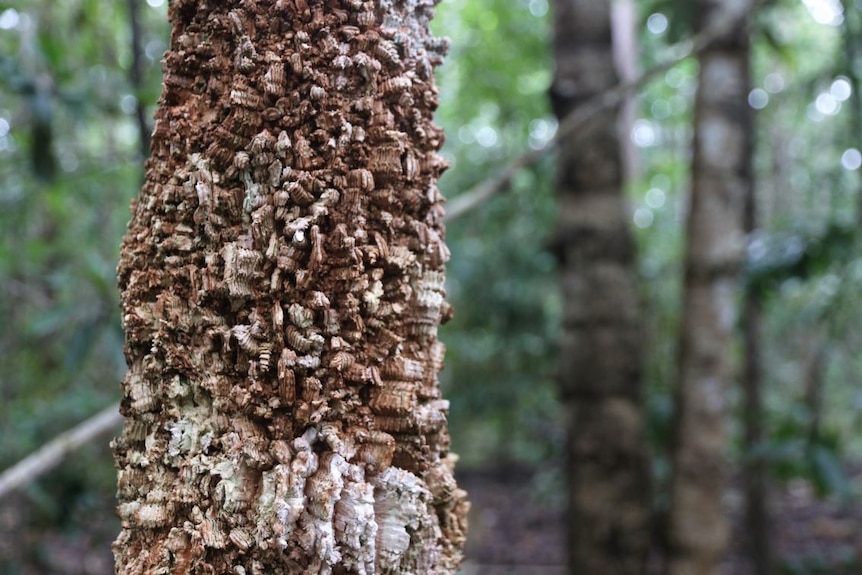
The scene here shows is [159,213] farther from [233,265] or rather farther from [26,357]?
[26,357]

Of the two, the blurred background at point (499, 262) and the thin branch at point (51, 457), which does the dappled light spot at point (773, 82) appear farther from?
the thin branch at point (51, 457)

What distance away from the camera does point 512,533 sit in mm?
5645

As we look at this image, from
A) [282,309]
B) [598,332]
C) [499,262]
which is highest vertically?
[499,262]

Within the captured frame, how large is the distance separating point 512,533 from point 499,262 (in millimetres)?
2014

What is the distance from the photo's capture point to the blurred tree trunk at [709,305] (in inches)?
102

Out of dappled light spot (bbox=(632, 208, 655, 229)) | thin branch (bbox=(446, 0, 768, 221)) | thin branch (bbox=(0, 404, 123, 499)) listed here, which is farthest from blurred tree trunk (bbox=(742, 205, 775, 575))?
thin branch (bbox=(0, 404, 123, 499))

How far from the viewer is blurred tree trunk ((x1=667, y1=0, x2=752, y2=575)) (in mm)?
2602

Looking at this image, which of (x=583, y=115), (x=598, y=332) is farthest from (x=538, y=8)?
(x=583, y=115)

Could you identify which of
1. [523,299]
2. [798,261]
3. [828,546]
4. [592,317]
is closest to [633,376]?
[592,317]

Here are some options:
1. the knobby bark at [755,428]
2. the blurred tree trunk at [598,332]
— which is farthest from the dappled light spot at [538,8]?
the blurred tree trunk at [598,332]

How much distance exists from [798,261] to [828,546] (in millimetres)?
3723

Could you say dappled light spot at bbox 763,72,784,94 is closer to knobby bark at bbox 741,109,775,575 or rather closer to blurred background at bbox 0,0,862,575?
blurred background at bbox 0,0,862,575

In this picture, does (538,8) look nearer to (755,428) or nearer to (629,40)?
(629,40)

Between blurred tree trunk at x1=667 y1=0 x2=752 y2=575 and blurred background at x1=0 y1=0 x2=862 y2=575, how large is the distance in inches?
6.4
